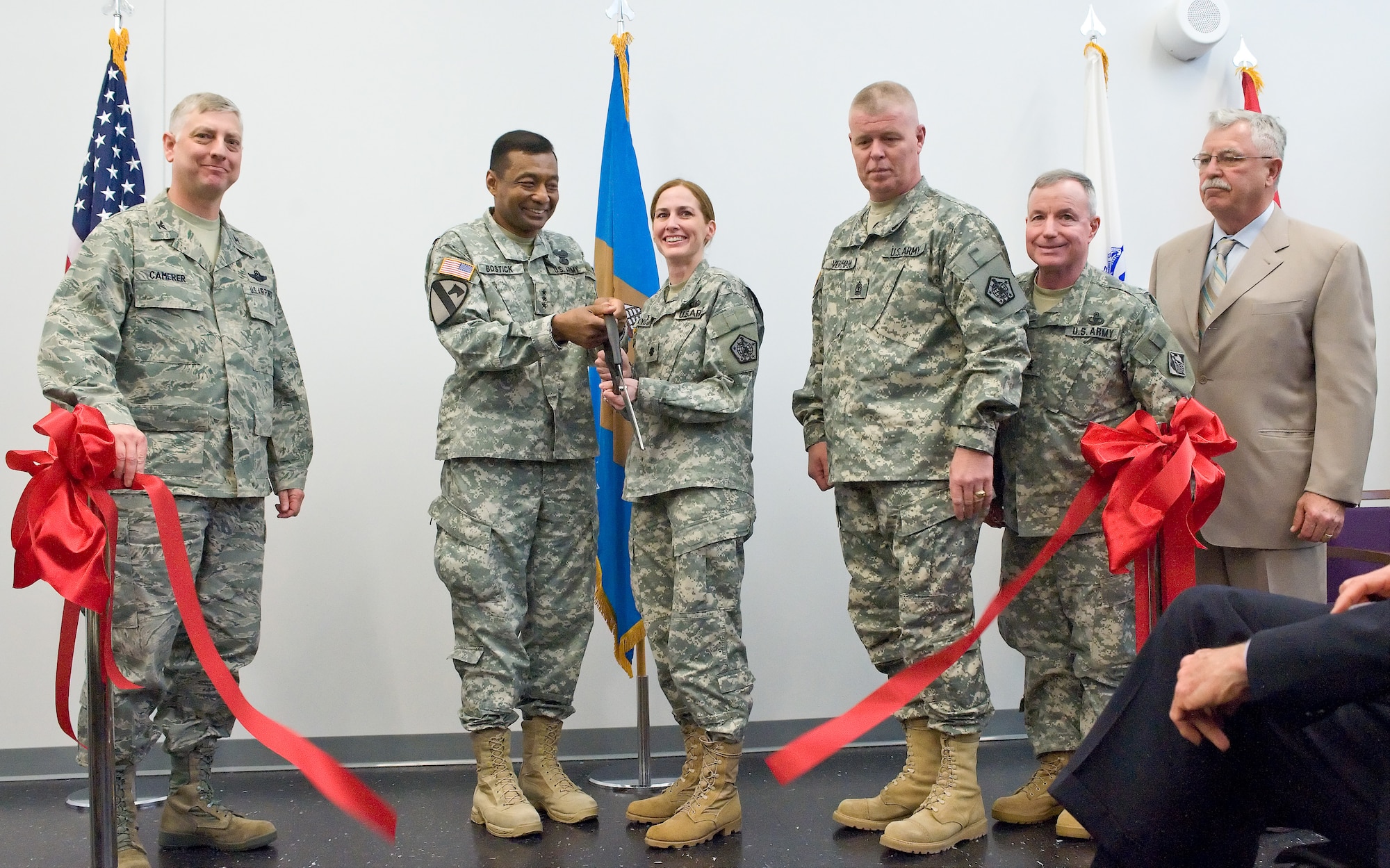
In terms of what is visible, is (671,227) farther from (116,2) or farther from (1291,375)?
(116,2)

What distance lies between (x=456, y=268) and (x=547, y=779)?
132 centimetres

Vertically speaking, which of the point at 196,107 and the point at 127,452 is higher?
the point at 196,107

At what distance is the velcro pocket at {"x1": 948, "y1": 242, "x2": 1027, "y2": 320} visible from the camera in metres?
2.39

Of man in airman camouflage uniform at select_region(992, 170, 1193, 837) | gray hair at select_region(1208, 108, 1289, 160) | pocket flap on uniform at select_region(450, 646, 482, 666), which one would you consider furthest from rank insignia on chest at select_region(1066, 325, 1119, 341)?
pocket flap on uniform at select_region(450, 646, 482, 666)

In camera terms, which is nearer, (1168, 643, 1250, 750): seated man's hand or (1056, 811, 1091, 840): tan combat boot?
(1168, 643, 1250, 750): seated man's hand

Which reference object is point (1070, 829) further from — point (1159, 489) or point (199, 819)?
point (199, 819)

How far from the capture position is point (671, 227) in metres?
2.66

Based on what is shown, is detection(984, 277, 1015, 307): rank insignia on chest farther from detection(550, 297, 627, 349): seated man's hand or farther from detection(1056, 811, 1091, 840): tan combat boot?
detection(1056, 811, 1091, 840): tan combat boot

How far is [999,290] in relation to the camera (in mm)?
2406

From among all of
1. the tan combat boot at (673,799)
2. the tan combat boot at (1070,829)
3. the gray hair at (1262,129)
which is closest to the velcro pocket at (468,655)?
the tan combat boot at (673,799)

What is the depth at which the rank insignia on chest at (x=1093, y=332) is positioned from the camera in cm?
247

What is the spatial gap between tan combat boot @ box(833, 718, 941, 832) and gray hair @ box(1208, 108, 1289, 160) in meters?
1.61

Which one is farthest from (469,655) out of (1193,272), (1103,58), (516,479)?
(1103,58)

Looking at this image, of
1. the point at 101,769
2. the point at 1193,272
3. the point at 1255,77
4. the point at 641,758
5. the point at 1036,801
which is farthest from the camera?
the point at 1255,77
